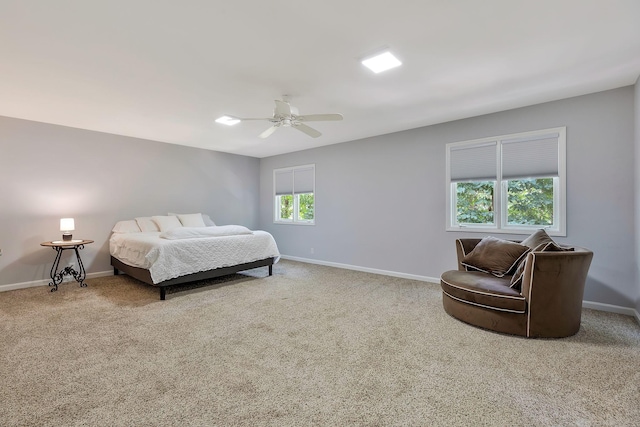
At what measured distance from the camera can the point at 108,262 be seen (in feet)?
16.6

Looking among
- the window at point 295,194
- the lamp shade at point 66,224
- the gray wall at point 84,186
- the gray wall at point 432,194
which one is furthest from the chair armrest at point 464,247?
the lamp shade at point 66,224

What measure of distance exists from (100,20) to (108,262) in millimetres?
4335

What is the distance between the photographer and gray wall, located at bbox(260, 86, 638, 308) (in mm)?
3184

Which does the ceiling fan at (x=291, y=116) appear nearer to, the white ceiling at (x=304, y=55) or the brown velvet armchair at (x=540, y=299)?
the white ceiling at (x=304, y=55)

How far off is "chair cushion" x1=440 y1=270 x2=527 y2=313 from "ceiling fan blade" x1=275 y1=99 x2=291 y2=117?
8.22 ft

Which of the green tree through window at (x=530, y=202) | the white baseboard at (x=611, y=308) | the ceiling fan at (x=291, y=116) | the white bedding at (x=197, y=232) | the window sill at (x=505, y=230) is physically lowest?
the white baseboard at (x=611, y=308)

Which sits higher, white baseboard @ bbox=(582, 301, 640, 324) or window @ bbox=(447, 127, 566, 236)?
window @ bbox=(447, 127, 566, 236)

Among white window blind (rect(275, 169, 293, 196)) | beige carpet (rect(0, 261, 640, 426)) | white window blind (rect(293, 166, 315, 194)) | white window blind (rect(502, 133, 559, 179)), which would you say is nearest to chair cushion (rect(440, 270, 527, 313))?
beige carpet (rect(0, 261, 640, 426))

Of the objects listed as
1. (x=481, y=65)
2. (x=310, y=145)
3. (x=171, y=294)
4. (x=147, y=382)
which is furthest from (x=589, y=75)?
(x=171, y=294)

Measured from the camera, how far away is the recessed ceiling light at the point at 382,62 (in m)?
2.46

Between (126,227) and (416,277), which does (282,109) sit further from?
(126,227)

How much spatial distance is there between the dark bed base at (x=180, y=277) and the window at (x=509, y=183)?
3.15 meters

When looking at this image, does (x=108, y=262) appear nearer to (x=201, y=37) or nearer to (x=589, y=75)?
(x=201, y=37)

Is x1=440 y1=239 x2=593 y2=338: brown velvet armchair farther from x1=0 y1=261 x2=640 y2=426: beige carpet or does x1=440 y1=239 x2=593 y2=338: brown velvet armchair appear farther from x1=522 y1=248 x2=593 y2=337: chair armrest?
x1=0 y1=261 x2=640 y2=426: beige carpet
